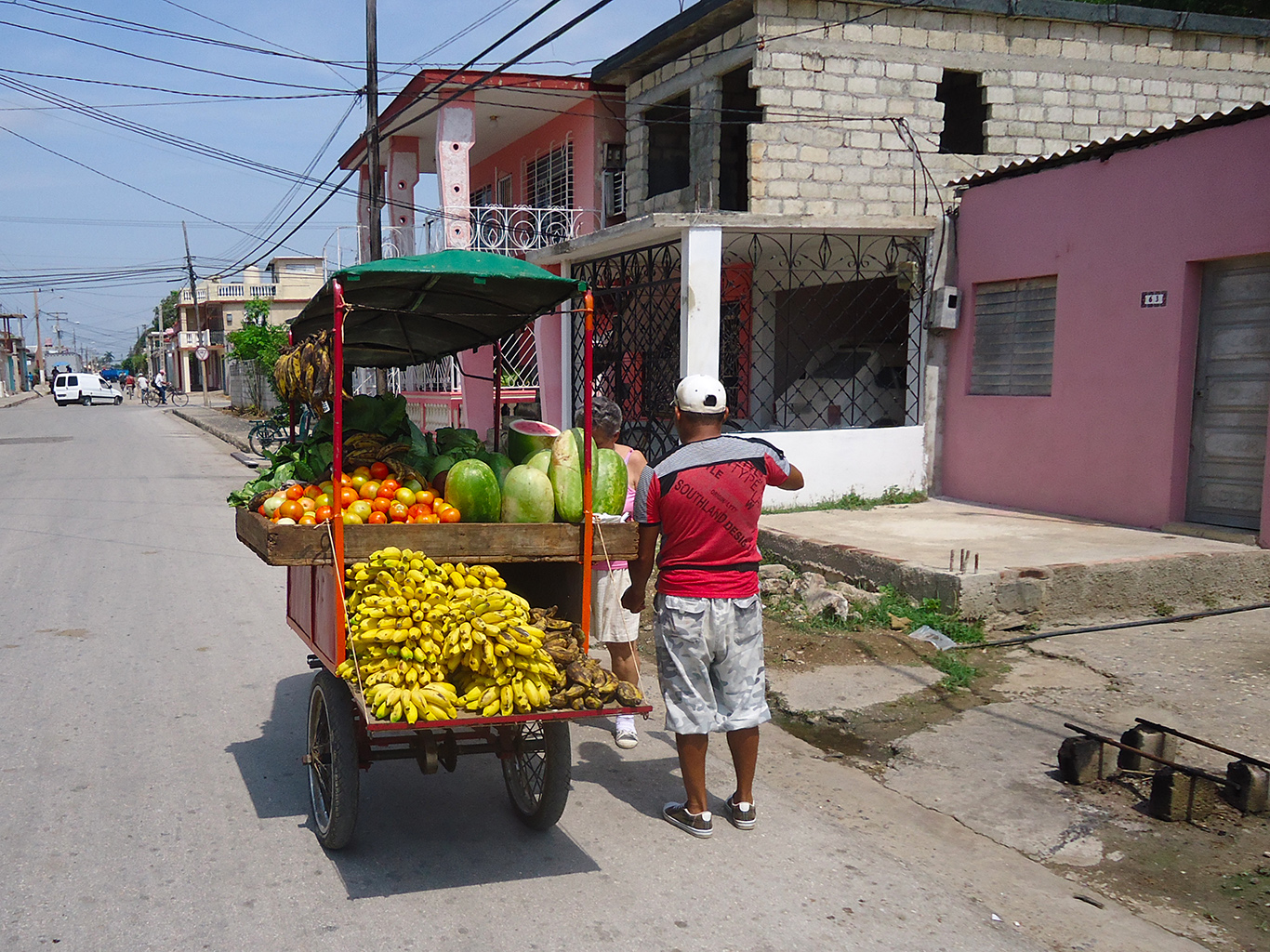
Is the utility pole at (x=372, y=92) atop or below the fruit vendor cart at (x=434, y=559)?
atop

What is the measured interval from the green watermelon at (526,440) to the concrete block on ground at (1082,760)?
2782 mm

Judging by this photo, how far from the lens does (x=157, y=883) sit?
3607 millimetres

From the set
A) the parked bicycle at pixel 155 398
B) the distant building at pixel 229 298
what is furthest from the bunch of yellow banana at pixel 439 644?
the distant building at pixel 229 298

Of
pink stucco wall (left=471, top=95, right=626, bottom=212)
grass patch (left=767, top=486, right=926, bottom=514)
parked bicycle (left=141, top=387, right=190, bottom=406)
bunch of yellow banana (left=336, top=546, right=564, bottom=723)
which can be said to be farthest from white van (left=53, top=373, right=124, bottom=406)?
bunch of yellow banana (left=336, top=546, right=564, bottom=723)

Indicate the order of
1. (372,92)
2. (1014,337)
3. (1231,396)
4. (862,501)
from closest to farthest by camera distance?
(1231,396) < (1014,337) < (862,501) < (372,92)

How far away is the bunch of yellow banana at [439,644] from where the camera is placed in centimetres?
343

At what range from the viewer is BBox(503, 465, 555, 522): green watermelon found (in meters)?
4.12

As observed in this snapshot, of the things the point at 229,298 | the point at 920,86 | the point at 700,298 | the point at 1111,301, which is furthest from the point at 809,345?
the point at 229,298

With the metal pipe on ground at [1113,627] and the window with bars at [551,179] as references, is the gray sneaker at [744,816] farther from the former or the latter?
the window with bars at [551,179]

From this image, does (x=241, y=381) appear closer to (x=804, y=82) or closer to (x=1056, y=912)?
(x=804, y=82)

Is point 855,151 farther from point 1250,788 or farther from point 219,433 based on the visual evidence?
point 219,433

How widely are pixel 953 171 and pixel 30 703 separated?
36.3ft

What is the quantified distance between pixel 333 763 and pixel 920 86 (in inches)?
446

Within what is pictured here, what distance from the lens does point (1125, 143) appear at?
898 centimetres
